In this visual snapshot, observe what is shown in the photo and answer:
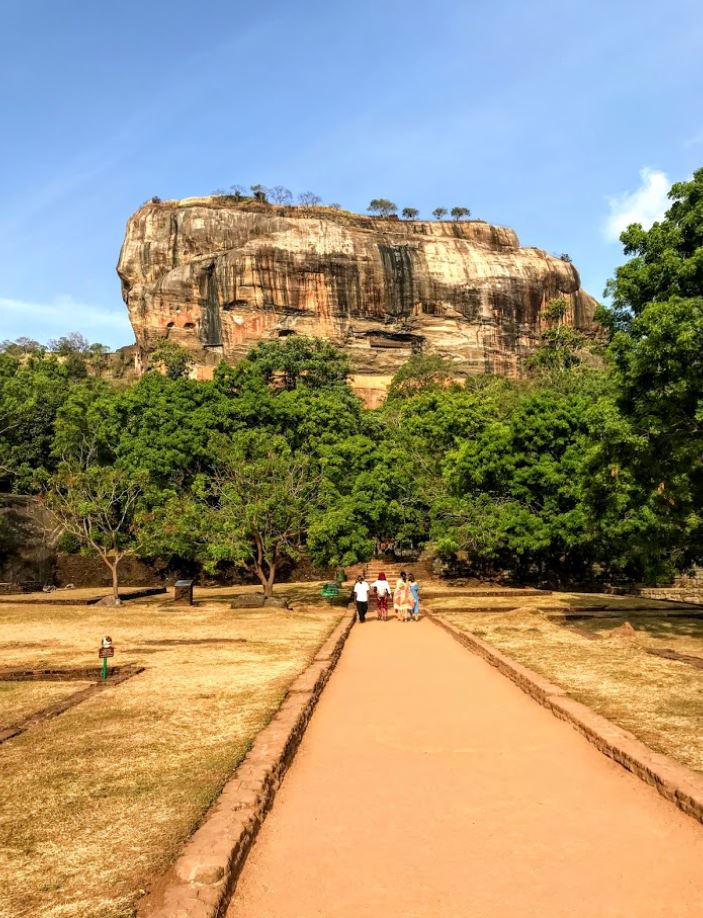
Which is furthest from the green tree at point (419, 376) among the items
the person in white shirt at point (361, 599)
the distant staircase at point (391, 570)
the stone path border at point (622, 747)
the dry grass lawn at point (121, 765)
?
the stone path border at point (622, 747)

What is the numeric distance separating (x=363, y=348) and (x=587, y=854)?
7257 centimetres

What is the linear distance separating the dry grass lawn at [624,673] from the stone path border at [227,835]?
3.35 meters

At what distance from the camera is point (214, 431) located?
34.4m

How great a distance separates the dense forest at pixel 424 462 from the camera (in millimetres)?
14258

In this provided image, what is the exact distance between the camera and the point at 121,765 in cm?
561

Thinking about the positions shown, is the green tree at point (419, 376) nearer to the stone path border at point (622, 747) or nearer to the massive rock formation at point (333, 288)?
the massive rock formation at point (333, 288)

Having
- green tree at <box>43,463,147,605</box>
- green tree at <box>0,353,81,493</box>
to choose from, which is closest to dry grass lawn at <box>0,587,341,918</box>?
Result: green tree at <box>43,463,147,605</box>

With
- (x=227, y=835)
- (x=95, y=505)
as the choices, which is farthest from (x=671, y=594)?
(x=227, y=835)

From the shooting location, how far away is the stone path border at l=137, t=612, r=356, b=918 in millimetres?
3326

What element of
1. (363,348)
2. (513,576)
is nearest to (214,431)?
(513,576)

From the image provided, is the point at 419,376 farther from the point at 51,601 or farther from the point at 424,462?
the point at 51,601

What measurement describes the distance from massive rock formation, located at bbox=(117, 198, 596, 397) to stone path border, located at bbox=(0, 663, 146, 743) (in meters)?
62.9

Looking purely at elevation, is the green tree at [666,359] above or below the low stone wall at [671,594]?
above

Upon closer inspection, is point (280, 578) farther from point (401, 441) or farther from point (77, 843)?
point (77, 843)
